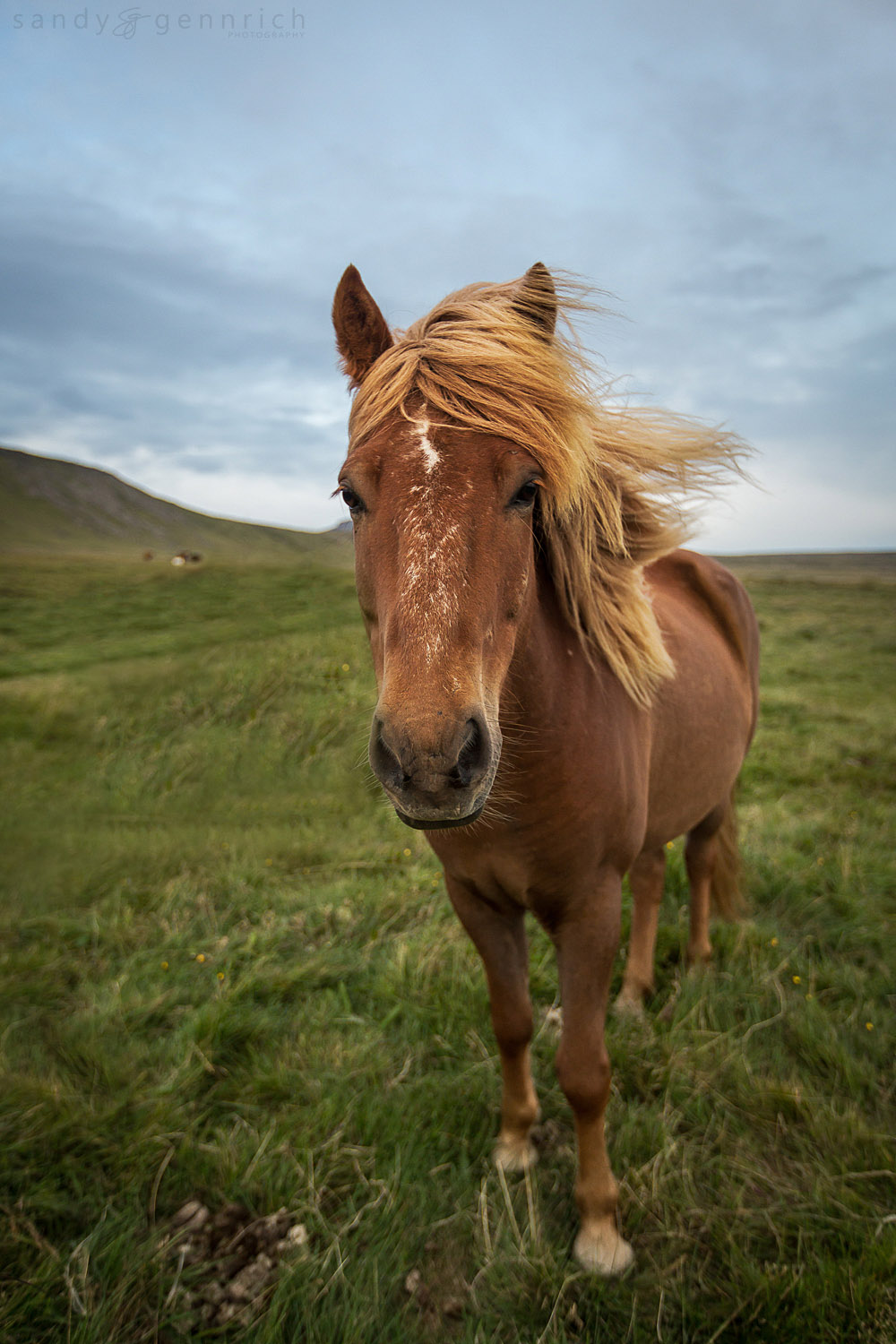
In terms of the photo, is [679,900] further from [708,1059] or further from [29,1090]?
[29,1090]

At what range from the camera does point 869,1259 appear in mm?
1808

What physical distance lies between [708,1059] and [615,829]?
4.76ft

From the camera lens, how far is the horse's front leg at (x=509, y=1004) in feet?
7.17

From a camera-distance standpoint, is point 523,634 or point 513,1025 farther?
point 513,1025

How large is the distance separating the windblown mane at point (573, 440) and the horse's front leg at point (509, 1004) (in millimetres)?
948

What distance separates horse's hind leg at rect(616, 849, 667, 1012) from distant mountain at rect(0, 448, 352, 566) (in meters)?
54.6

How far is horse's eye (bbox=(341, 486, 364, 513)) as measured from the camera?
1592mm

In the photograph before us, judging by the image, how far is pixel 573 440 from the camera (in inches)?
64.0

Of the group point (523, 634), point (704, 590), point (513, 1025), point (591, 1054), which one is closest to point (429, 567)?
point (523, 634)

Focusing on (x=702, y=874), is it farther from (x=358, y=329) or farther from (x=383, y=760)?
(x=358, y=329)

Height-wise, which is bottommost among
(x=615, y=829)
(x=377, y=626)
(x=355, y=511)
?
(x=615, y=829)

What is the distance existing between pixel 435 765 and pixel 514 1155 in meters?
2.12

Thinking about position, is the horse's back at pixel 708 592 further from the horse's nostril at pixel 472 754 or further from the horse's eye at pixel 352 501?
the horse's nostril at pixel 472 754

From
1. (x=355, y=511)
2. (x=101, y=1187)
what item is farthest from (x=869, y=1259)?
(x=355, y=511)
